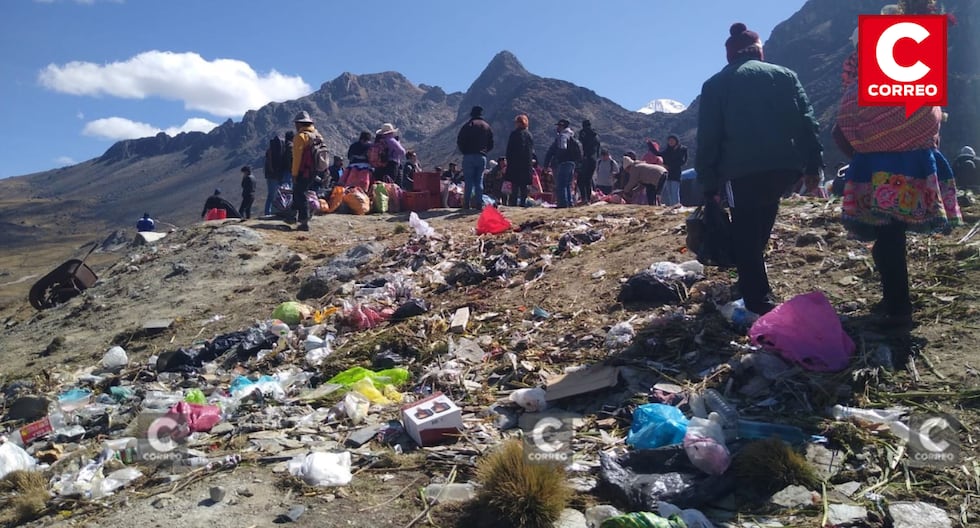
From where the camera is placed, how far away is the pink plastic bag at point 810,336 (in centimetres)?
325

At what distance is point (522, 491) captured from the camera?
230 cm

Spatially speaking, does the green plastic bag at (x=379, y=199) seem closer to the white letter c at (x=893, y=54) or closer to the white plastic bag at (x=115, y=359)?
the white plastic bag at (x=115, y=359)

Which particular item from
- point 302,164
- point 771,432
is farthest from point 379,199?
point 771,432

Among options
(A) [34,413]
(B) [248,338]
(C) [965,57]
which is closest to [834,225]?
(B) [248,338]

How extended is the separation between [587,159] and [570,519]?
9611 mm

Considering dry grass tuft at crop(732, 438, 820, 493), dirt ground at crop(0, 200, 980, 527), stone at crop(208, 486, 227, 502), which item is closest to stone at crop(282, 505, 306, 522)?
dirt ground at crop(0, 200, 980, 527)

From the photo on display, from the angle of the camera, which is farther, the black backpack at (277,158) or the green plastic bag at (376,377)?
the black backpack at (277,158)

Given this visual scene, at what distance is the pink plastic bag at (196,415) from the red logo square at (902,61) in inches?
151

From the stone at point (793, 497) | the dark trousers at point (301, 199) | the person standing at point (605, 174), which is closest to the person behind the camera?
the stone at point (793, 497)

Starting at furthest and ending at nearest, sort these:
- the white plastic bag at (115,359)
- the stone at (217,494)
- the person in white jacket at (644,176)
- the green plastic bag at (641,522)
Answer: the person in white jacket at (644,176), the white plastic bag at (115,359), the stone at (217,494), the green plastic bag at (641,522)

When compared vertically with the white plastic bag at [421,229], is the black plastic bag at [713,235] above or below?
below

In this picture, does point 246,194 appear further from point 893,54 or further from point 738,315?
point 893,54

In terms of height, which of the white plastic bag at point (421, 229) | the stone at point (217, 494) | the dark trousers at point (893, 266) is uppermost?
the white plastic bag at point (421, 229)

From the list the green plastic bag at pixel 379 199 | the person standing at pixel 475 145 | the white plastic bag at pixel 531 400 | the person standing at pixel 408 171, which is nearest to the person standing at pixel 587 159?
the person standing at pixel 475 145
